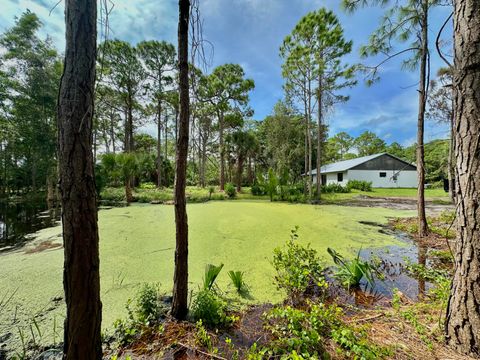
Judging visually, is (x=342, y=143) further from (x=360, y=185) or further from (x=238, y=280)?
(x=238, y=280)

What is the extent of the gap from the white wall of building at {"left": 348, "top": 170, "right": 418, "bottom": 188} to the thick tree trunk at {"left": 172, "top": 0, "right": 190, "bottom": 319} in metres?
19.2

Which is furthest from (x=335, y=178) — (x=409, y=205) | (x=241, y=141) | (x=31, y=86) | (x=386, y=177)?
(x=31, y=86)

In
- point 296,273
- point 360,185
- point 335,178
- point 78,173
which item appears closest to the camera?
point 78,173

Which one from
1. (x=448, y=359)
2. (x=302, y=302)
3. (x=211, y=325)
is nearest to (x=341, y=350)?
(x=448, y=359)

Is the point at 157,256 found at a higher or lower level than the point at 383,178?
lower

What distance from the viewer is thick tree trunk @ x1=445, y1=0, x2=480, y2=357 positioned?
119cm

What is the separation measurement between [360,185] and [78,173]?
61.4ft

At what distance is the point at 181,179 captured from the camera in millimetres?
1660

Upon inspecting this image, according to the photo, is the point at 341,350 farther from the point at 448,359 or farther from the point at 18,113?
the point at 18,113

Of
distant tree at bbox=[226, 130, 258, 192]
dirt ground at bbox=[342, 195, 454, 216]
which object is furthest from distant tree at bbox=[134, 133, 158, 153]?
dirt ground at bbox=[342, 195, 454, 216]

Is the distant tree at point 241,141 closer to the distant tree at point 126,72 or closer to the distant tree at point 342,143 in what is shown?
the distant tree at point 126,72

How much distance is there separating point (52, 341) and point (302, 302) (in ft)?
6.99

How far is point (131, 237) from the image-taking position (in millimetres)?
4086

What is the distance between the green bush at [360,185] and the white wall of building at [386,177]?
1.32 m
